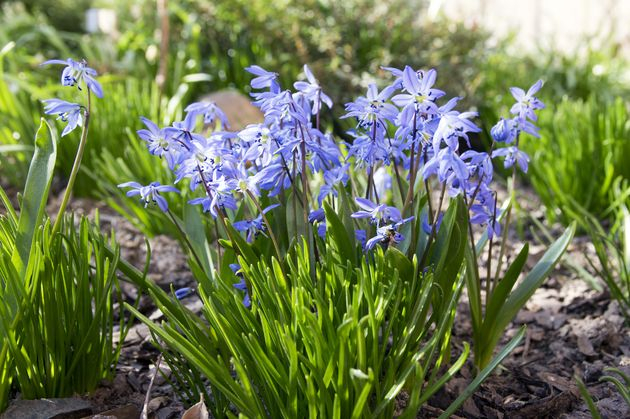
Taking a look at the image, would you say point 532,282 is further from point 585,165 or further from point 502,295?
point 585,165

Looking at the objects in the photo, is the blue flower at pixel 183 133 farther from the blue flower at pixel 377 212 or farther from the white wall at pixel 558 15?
the white wall at pixel 558 15

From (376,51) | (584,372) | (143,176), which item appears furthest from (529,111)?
(376,51)

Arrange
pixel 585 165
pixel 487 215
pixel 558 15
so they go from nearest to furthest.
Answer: pixel 487 215
pixel 585 165
pixel 558 15

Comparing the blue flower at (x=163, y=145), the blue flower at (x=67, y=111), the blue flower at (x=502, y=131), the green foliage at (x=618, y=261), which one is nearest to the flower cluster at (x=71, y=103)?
the blue flower at (x=67, y=111)

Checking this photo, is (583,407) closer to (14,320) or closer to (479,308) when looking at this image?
(479,308)

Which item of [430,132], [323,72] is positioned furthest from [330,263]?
[323,72]

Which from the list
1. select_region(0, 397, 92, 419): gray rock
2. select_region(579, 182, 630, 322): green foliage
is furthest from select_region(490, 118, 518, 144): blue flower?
select_region(0, 397, 92, 419): gray rock
